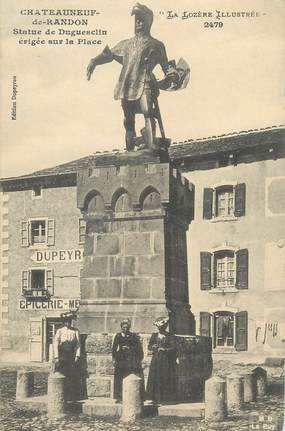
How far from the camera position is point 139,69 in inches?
365

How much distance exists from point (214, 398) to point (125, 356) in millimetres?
1115

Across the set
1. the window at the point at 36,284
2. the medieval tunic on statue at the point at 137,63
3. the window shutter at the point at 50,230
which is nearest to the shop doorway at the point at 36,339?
the window at the point at 36,284

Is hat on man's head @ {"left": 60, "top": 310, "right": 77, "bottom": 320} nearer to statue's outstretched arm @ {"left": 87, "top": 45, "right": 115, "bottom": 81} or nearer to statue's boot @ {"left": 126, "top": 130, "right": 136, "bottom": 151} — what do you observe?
statue's boot @ {"left": 126, "top": 130, "right": 136, "bottom": 151}

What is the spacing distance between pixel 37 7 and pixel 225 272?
9.62m

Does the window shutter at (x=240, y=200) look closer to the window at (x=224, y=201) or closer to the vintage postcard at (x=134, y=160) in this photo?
the window at (x=224, y=201)

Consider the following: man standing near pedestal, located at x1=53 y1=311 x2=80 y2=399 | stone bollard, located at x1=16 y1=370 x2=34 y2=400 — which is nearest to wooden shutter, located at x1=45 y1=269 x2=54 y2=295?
stone bollard, located at x1=16 y1=370 x2=34 y2=400

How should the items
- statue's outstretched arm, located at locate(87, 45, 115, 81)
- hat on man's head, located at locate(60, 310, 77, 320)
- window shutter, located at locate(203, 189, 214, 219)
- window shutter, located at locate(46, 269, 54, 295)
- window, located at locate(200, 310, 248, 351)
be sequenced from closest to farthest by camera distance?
hat on man's head, located at locate(60, 310, 77, 320) < statue's outstretched arm, located at locate(87, 45, 115, 81) < window, located at locate(200, 310, 248, 351) < window shutter, located at locate(46, 269, 54, 295) < window shutter, located at locate(203, 189, 214, 219)

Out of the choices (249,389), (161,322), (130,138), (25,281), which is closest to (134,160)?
(130,138)

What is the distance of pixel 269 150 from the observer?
16688mm

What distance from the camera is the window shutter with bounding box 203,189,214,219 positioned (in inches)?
704

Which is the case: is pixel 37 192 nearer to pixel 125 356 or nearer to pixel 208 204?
pixel 208 204

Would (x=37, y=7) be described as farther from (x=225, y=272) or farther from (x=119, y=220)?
(x=225, y=272)

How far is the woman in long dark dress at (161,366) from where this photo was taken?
8.34 meters

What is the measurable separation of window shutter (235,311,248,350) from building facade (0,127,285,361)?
0.02m
